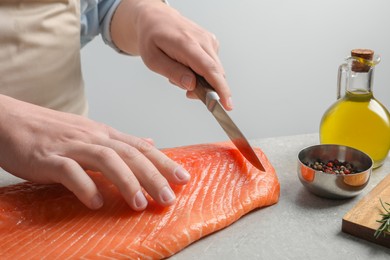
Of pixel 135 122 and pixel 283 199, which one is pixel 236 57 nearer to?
pixel 135 122

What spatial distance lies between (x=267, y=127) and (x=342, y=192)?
2.15 m

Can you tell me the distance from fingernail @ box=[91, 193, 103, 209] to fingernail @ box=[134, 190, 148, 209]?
73 mm

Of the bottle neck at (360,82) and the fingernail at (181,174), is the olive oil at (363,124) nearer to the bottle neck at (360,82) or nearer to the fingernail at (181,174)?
the bottle neck at (360,82)

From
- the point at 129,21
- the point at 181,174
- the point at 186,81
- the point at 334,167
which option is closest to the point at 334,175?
the point at 334,167

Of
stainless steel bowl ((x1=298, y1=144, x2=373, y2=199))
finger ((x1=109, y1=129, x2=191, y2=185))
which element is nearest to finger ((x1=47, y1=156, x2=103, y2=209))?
finger ((x1=109, y1=129, x2=191, y2=185))

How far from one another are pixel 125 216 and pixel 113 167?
107mm

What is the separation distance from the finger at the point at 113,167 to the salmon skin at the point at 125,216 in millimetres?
43

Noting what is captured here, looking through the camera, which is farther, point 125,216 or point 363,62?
point 363,62

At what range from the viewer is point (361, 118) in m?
1.44

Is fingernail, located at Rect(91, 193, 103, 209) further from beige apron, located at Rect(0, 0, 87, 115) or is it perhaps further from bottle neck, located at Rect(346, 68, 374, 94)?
bottle neck, located at Rect(346, 68, 374, 94)

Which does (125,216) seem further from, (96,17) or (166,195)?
(96,17)

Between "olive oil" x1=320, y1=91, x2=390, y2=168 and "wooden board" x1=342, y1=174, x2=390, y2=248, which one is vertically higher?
"olive oil" x1=320, y1=91, x2=390, y2=168

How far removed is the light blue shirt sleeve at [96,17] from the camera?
5.82ft

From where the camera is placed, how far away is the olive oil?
144 centimetres
